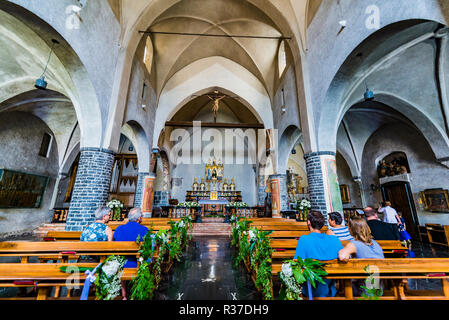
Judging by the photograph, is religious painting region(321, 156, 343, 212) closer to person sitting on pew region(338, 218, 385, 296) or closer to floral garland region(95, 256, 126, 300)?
person sitting on pew region(338, 218, 385, 296)

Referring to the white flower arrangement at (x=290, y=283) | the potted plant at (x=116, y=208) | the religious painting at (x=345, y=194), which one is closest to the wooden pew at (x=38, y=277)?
the white flower arrangement at (x=290, y=283)

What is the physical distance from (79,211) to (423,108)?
12897 mm

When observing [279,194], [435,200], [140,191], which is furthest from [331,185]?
[140,191]

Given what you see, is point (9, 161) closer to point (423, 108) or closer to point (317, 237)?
point (317, 237)

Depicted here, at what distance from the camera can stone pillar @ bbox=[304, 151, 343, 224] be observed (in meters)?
6.22

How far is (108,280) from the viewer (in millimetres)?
1688

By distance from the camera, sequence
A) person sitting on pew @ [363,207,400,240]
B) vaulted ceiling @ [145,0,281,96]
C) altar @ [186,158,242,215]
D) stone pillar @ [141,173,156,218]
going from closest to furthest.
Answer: person sitting on pew @ [363,207,400,240]
vaulted ceiling @ [145,0,281,96]
stone pillar @ [141,173,156,218]
altar @ [186,158,242,215]

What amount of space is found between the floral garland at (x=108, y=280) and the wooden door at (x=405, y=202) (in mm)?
12454

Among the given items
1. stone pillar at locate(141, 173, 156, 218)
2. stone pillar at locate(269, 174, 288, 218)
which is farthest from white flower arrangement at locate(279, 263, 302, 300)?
stone pillar at locate(141, 173, 156, 218)

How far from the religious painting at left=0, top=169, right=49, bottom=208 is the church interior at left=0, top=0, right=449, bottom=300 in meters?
0.07

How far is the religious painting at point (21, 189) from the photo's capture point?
28.8ft

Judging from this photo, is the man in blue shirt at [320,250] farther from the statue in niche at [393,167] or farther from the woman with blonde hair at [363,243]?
the statue in niche at [393,167]

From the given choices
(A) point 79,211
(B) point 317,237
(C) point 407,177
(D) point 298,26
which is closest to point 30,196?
(A) point 79,211

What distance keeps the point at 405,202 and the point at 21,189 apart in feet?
64.3
